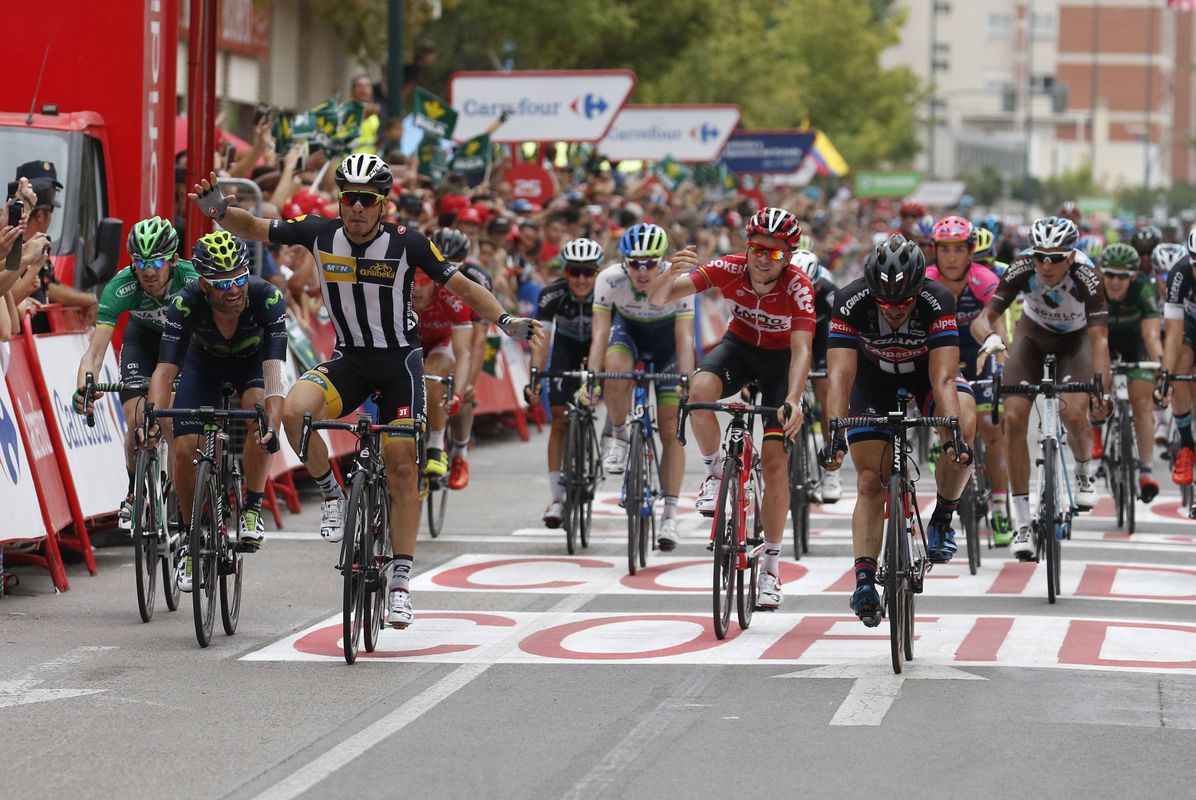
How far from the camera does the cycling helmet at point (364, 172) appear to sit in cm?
941

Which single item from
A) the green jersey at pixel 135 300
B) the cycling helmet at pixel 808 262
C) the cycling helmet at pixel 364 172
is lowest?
the green jersey at pixel 135 300

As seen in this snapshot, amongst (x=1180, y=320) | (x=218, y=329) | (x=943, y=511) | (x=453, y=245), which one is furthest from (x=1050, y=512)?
(x=453, y=245)

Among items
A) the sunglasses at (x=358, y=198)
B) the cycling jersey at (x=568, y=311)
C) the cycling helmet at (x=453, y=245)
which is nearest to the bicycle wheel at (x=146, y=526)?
the sunglasses at (x=358, y=198)

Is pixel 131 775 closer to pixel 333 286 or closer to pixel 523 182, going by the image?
pixel 333 286

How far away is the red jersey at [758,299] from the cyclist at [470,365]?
11.2 feet

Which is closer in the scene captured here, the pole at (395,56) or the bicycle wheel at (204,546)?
the bicycle wheel at (204,546)

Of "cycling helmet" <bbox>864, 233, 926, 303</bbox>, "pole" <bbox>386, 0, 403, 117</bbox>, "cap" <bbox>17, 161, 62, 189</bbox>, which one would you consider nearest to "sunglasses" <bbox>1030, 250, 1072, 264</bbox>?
"cycling helmet" <bbox>864, 233, 926, 303</bbox>

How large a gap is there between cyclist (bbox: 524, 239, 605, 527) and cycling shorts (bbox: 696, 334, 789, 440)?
2822mm

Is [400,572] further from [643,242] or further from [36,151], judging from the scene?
[36,151]

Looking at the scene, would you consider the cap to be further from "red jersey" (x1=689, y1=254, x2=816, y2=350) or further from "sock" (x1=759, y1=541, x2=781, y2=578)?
"sock" (x1=759, y1=541, x2=781, y2=578)

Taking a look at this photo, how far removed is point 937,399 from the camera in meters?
9.30

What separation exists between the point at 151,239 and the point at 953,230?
186 inches

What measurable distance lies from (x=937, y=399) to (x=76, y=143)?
22.8 ft

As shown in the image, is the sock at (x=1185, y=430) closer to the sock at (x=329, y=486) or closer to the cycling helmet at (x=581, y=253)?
the cycling helmet at (x=581, y=253)
